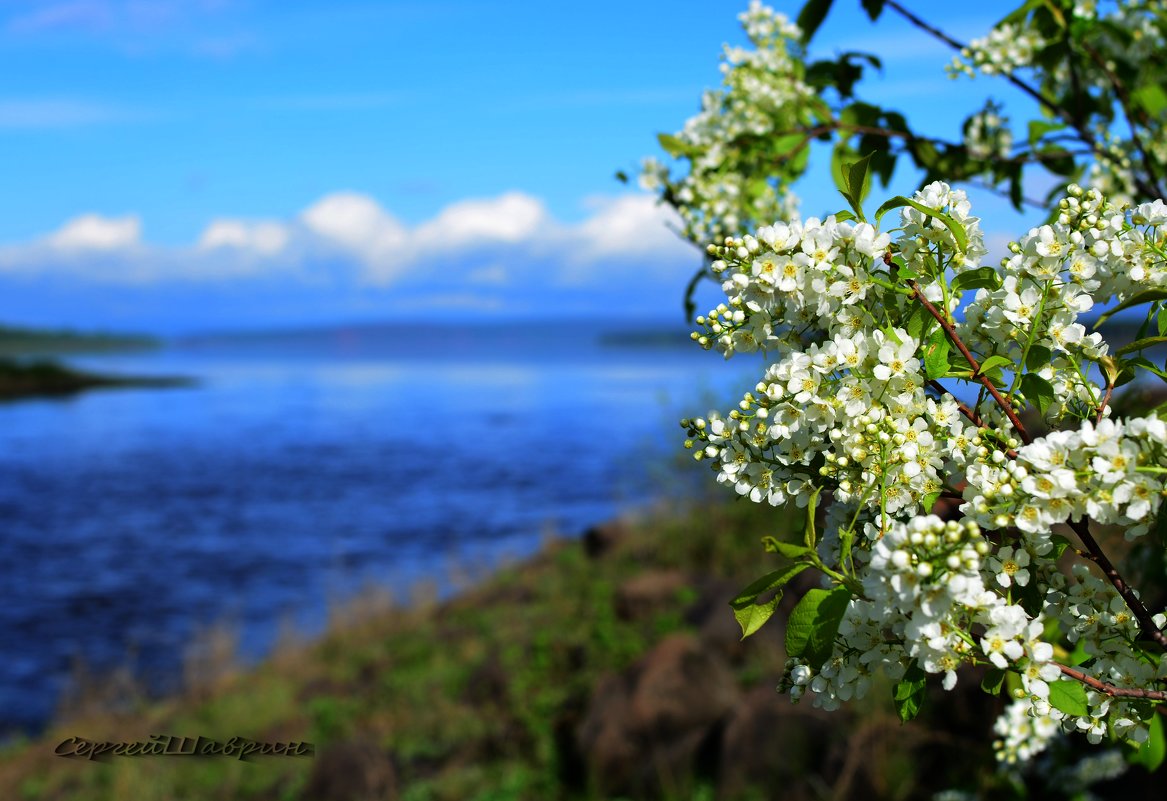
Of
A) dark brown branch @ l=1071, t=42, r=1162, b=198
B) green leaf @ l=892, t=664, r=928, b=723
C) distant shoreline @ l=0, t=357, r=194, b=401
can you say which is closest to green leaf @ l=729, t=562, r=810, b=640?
green leaf @ l=892, t=664, r=928, b=723

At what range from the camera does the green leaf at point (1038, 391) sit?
1.50 metres

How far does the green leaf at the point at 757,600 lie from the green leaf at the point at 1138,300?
0.63 metres

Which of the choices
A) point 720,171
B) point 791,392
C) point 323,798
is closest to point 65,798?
point 323,798

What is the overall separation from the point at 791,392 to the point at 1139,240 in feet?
2.06

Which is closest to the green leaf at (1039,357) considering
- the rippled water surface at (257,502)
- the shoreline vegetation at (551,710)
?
the shoreline vegetation at (551,710)

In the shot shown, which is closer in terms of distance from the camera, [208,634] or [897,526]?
[897,526]

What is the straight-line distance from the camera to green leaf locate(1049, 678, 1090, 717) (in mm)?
1385

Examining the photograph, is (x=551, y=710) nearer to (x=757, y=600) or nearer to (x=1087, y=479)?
(x=757, y=600)

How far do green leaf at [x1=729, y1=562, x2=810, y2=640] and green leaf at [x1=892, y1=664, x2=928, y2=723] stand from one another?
0.71 ft

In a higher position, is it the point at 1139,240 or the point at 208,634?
the point at 1139,240

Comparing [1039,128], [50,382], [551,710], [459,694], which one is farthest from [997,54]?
[50,382]

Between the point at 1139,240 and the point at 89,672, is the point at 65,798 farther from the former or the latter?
the point at 1139,240

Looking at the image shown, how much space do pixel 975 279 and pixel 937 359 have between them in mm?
179

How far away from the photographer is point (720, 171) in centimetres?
295
